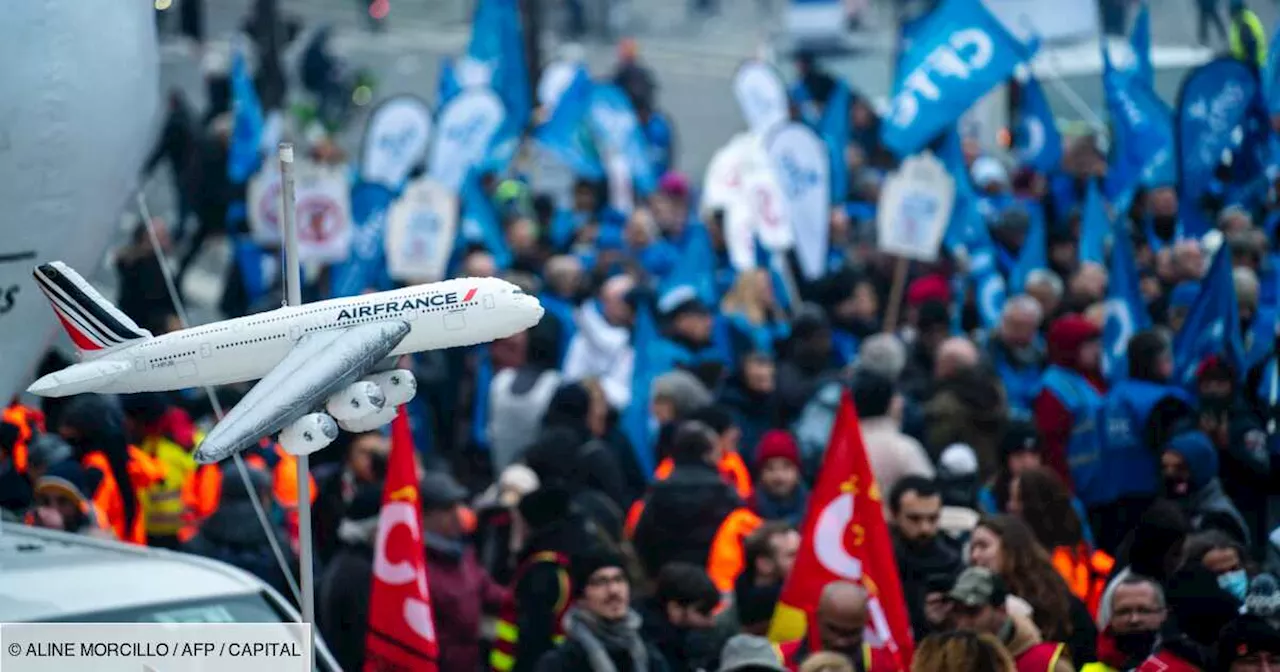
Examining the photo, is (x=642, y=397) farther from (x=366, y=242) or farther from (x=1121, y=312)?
(x=366, y=242)

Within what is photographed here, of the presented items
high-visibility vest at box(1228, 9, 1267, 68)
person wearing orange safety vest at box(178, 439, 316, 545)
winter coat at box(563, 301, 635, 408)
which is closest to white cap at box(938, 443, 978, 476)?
person wearing orange safety vest at box(178, 439, 316, 545)

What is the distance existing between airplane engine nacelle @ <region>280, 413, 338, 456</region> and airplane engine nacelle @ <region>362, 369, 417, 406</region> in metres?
0.25

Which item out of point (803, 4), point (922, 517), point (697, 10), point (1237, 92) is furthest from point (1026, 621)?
point (697, 10)

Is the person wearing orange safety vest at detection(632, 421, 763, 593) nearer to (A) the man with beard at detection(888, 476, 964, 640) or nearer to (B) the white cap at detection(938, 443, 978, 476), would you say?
(A) the man with beard at detection(888, 476, 964, 640)

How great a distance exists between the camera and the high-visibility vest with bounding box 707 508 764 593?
30.6ft

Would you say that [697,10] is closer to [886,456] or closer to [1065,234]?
[1065,234]

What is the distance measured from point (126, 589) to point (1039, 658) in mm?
3031

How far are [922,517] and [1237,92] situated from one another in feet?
18.8

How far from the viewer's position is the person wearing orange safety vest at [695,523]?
30.7 ft

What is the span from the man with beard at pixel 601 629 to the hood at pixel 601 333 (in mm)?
5668

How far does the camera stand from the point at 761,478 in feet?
33.0

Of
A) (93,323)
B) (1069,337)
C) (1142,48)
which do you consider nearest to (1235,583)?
(1069,337)

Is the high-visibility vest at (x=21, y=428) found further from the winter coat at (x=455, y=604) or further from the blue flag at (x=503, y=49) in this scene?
the blue flag at (x=503, y=49)

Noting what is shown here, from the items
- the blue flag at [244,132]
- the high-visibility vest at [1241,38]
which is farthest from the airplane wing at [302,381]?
the blue flag at [244,132]
